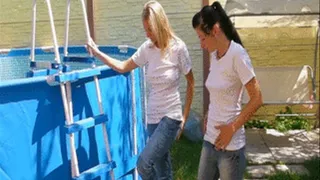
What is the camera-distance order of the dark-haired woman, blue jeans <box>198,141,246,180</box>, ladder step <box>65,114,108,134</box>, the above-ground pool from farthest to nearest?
ladder step <box>65,114,108,134</box> → the above-ground pool → blue jeans <box>198,141,246,180</box> → the dark-haired woman

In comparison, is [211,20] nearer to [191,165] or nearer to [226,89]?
[226,89]

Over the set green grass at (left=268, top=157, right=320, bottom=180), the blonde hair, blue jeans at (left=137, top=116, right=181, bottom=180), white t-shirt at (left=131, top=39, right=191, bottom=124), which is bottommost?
green grass at (left=268, top=157, right=320, bottom=180)

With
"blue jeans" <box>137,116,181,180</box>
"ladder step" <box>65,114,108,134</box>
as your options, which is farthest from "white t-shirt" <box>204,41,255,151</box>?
"ladder step" <box>65,114,108,134</box>

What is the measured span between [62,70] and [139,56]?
0.57 meters

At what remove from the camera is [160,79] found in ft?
12.0

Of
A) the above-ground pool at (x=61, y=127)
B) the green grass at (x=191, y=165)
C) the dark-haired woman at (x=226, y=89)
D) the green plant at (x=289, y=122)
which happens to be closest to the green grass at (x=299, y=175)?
the green grass at (x=191, y=165)

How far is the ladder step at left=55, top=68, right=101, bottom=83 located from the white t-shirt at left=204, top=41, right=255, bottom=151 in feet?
2.89

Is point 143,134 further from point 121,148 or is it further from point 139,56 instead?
point 139,56

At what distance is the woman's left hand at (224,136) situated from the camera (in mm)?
2932

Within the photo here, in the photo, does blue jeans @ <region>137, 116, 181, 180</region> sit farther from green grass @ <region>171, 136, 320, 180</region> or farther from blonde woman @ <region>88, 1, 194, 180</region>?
green grass @ <region>171, 136, 320, 180</region>

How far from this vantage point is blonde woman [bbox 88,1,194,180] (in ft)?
11.8

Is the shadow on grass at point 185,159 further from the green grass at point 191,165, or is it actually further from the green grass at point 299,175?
the green grass at point 299,175

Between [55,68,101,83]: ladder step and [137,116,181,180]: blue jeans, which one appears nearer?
[55,68,101,83]: ladder step

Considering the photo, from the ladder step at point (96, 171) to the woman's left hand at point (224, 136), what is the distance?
3.19ft
